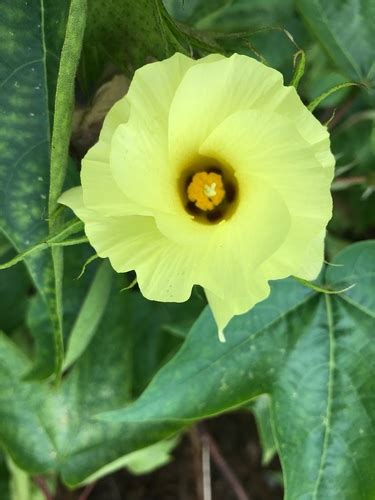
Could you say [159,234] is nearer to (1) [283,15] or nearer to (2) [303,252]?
(2) [303,252]

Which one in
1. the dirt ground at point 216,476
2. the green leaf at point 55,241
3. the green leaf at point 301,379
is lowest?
the dirt ground at point 216,476

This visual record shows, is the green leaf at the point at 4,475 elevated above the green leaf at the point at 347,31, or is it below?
below

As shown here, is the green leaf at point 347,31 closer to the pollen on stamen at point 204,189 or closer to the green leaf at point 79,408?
the pollen on stamen at point 204,189

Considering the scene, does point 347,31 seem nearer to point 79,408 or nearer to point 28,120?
point 28,120

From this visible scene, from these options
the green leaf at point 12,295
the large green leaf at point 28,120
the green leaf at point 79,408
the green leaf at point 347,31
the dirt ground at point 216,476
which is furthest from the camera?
the dirt ground at point 216,476

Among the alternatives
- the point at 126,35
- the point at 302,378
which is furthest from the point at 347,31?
the point at 302,378

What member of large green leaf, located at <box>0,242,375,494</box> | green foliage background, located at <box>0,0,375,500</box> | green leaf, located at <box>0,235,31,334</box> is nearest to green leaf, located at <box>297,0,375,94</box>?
green foliage background, located at <box>0,0,375,500</box>

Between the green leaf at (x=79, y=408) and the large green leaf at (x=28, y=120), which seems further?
the green leaf at (x=79, y=408)

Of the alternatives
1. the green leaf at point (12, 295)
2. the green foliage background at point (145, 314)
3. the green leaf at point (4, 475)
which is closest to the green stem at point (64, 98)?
the green foliage background at point (145, 314)
